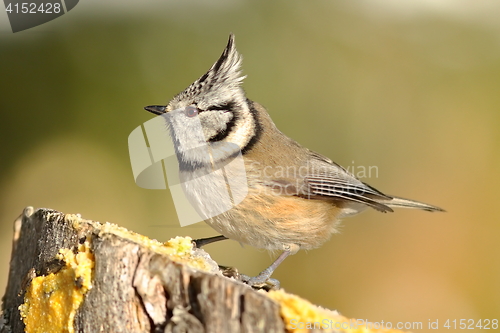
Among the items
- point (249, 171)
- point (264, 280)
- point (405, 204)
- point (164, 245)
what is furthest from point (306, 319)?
point (405, 204)

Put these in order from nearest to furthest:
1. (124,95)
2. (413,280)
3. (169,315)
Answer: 1. (169,315)
2. (413,280)
3. (124,95)

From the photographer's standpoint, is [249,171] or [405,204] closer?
[249,171]

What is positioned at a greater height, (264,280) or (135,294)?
(264,280)

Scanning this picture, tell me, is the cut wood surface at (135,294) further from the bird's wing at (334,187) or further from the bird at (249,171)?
the bird's wing at (334,187)

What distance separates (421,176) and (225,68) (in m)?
3.85

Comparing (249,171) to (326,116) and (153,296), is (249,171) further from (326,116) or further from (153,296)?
(326,116)

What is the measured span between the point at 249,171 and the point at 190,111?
24.1 inches

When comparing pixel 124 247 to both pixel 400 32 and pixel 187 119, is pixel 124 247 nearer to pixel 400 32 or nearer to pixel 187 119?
pixel 187 119

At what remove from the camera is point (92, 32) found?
→ 5.43 meters

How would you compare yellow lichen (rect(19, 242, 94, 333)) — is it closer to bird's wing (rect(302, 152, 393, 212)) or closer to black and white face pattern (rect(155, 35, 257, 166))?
black and white face pattern (rect(155, 35, 257, 166))

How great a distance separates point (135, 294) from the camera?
1471 millimetres

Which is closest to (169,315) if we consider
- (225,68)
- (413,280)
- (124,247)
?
(124,247)

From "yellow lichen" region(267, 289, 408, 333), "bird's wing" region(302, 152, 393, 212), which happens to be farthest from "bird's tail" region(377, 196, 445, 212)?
"yellow lichen" region(267, 289, 408, 333)

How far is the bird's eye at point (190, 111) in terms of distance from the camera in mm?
2938
